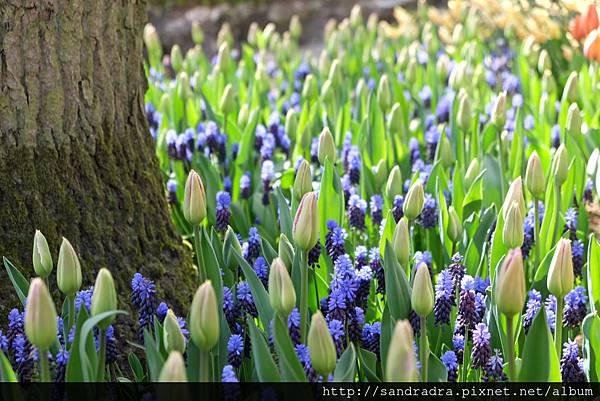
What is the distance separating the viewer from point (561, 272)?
155 centimetres

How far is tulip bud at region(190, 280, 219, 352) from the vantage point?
127cm

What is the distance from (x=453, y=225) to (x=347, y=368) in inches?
29.7

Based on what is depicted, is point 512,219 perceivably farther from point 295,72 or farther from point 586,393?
point 295,72

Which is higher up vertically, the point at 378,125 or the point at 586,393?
the point at 378,125

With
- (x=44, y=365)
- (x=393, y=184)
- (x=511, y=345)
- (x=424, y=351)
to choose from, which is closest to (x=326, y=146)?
(x=393, y=184)

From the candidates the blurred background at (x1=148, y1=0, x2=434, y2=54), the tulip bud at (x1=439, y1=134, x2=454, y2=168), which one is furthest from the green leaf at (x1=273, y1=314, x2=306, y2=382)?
the blurred background at (x1=148, y1=0, x2=434, y2=54)

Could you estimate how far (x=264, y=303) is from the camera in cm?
168

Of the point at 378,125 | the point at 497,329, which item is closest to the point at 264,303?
the point at 497,329

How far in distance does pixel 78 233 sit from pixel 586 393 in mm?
1235

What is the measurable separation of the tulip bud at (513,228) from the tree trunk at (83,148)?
3.12ft

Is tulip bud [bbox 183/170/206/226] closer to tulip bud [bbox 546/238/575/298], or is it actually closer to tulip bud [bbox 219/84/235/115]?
tulip bud [bbox 546/238/575/298]

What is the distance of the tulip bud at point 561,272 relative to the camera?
5.03 ft

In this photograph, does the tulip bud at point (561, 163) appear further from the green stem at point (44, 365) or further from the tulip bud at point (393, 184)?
the green stem at point (44, 365)

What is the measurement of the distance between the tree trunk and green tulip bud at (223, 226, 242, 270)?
357 millimetres
